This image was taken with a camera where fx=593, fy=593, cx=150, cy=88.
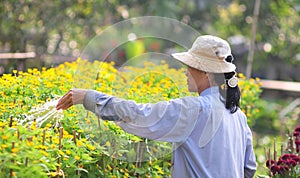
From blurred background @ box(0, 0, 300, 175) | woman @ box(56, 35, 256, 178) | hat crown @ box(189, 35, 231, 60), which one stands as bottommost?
woman @ box(56, 35, 256, 178)

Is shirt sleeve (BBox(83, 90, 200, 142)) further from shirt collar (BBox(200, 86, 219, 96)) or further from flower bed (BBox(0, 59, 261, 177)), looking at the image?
flower bed (BBox(0, 59, 261, 177))

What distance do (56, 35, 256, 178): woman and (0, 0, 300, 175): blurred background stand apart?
4.57 metres

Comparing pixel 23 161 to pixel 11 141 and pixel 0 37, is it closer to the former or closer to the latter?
pixel 11 141

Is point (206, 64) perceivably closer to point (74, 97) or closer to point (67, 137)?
point (74, 97)

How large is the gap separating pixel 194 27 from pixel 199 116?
25.6 ft

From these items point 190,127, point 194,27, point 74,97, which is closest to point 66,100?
point 74,97

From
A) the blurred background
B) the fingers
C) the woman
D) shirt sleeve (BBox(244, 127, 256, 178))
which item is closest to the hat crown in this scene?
the woman

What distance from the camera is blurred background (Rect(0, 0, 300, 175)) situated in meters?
8.83

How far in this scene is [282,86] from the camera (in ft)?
29.3

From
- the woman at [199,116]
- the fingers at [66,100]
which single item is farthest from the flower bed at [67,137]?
the woman at [199,116]

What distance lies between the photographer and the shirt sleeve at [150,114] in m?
2.56

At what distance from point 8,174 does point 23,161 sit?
0.08 metres

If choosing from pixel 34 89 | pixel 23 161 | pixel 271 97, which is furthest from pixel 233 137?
pixel 271 97

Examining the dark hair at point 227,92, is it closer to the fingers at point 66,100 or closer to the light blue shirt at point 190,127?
the light blue shirt at point 190,127
